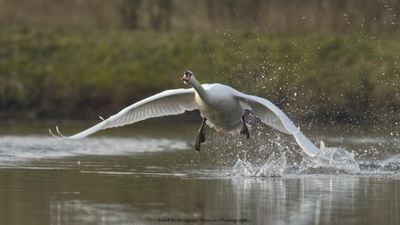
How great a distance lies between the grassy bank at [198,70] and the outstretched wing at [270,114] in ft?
25.6

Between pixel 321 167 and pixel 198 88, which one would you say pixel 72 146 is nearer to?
pixel 321 167

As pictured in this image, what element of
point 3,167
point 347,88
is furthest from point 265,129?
point 3,167

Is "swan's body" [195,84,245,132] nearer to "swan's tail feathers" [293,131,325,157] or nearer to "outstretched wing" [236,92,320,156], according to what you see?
"outstretched wing" [236,92,320,156]

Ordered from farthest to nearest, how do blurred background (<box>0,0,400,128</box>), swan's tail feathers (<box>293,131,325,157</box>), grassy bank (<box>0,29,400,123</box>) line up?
blurred background (<box>0,0,400,128</box>) < grassy bank (<box>0,29,400,123</box>) < swan's tail feathers (<box>293,131,325,157</box>)

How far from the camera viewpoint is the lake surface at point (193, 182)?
1220 centimetres

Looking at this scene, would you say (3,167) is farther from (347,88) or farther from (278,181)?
(347,88)

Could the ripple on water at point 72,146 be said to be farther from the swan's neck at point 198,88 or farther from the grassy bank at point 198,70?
the swan's neck at point 198,88

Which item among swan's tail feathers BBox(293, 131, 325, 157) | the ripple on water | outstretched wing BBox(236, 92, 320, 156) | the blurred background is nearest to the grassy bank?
the blurred background

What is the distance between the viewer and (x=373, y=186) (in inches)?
607

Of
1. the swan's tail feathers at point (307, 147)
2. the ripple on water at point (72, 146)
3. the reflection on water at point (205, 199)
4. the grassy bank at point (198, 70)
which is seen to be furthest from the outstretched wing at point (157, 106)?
the grassy bank at point (198, 70)

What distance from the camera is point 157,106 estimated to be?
17.8m

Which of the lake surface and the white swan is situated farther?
the white swan

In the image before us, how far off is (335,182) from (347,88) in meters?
11.8

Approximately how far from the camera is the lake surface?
12.2 m
